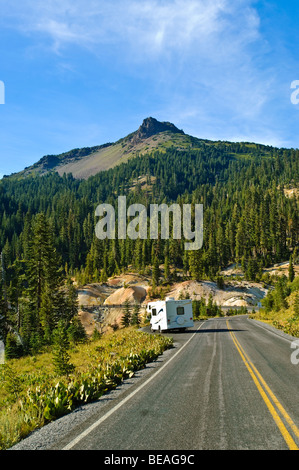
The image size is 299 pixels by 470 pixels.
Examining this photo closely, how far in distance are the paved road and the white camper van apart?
1567 cm

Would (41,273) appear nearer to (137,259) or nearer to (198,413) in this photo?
(198,413)

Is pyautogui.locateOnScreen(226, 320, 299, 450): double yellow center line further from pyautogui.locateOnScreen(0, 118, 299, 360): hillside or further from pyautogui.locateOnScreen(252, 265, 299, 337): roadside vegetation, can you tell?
pyautogui.locateOnScreen(0, 118, 299, 360): hillside

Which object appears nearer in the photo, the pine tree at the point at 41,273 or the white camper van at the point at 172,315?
the white camper van at the point at 172,315

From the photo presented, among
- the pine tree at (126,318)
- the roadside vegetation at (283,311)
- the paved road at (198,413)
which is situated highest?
the paved road at (198,413)

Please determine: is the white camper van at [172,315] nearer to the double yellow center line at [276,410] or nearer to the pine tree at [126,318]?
the double yellow center line at [276,410]

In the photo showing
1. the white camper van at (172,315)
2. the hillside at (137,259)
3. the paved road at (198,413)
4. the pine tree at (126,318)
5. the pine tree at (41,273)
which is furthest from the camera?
the pine tree at (126,318)

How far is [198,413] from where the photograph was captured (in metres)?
6.56

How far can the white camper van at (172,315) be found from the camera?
1075 inches

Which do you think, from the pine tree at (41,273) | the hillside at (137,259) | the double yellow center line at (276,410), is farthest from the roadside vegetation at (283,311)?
the pine tree at (41,273)

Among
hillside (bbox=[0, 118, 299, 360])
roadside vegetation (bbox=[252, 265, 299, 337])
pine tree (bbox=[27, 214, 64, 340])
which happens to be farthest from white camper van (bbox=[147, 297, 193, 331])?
pine tree (bbox=[27, 214, 64, 340])

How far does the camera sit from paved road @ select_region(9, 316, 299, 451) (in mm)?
5145

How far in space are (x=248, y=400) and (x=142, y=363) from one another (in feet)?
Result: 21.0

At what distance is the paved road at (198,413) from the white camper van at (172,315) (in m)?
15.7

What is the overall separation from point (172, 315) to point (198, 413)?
21228 mm
